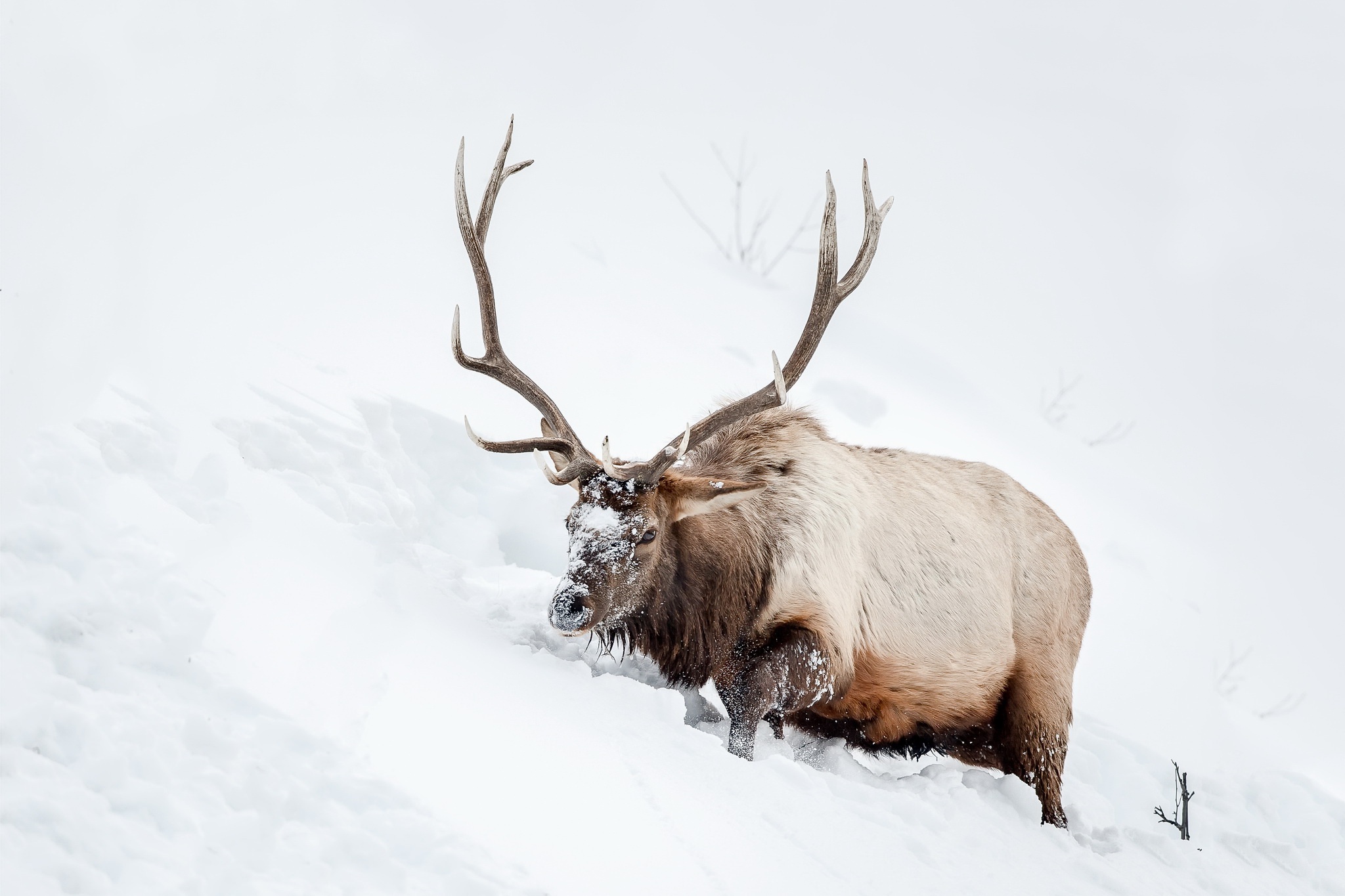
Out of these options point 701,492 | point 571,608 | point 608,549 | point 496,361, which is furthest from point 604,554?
point 496,361

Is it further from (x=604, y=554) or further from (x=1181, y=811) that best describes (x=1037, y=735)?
(x=604, y=554)

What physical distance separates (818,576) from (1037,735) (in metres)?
1.57

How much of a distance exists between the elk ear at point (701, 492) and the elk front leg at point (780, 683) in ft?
2.12

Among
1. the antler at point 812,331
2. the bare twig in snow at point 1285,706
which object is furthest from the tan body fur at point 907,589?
the bare twig in snow at point 1285,706

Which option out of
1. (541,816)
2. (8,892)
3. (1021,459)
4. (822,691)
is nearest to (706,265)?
(1021,459)

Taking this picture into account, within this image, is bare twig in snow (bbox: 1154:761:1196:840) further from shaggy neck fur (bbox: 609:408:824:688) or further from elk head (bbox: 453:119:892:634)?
elk head (bbox: 453:119:892:634)

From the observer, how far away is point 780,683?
15.0 feet

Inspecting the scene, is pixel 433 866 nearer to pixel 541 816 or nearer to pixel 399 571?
pixel 541 816

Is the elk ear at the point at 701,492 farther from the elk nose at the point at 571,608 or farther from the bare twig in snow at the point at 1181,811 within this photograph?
the bare twig in snow at the point at 1181,811

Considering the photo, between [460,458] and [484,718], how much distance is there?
11.5ft

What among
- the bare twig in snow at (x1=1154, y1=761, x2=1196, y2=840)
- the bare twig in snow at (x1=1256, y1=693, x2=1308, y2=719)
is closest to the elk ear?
the bare twig in snow at (x1=1154, y1=761, x2=1196, y2=840)

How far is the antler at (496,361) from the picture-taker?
183 inches

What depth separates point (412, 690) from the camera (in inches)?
121

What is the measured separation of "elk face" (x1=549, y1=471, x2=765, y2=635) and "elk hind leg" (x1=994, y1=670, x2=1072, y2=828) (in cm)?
191
